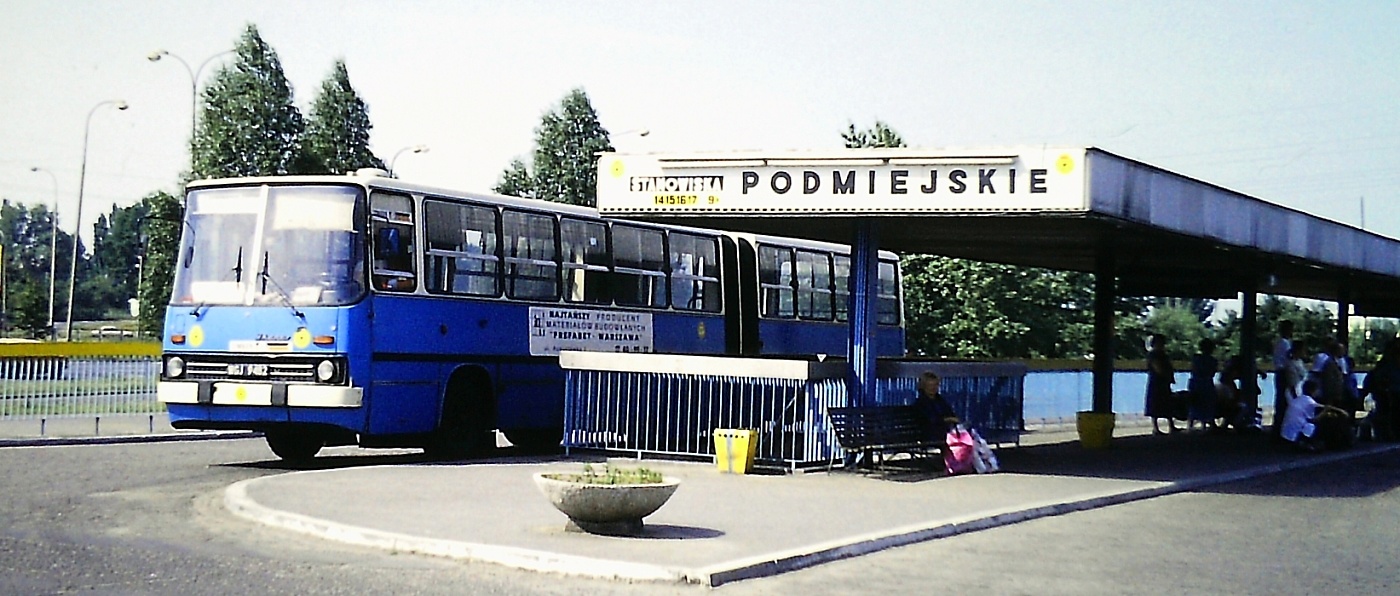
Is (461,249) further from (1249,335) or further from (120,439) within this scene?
(1249,335)

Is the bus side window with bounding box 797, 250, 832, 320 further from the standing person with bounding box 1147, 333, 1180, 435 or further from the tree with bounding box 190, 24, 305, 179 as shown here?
the tree with bounding box 190, 24, 305, 179

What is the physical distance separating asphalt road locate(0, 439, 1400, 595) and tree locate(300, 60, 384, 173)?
33949 mm

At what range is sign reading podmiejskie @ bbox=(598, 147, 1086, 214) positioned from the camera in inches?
696

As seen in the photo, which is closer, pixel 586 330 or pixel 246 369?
pixel 246 369

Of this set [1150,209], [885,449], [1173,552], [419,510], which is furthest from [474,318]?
[1173,552]

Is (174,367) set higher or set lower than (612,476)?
higher

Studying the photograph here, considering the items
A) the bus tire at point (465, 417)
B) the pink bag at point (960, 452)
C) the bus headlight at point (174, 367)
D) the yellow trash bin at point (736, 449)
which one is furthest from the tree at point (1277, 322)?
the bus headlight at point (174, 367)

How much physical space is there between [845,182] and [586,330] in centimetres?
525

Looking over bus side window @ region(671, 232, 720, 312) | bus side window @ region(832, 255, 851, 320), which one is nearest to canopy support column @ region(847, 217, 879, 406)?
bus side window @ region(671, 232, 720, 312)

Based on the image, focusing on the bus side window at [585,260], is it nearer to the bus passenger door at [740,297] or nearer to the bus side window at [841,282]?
the bus passenger door at [740,297]

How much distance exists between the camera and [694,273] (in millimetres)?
24906

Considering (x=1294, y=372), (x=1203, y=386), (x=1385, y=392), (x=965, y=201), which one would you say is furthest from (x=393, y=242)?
(x=1385, y=392)

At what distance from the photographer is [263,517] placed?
525 inches

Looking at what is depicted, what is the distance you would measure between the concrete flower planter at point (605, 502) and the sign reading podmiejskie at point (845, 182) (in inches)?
271
